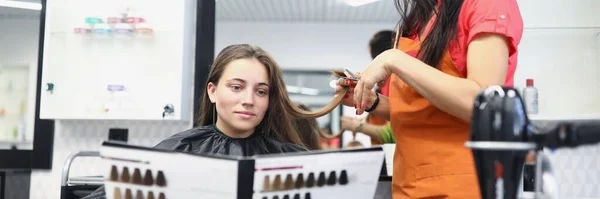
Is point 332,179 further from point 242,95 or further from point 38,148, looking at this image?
point 38,148

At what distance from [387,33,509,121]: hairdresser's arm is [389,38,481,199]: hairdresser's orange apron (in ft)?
0.40

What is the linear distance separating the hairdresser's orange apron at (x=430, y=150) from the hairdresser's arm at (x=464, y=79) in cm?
12

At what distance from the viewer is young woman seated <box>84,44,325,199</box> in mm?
1480

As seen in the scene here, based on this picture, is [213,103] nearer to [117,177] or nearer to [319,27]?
[117,177]

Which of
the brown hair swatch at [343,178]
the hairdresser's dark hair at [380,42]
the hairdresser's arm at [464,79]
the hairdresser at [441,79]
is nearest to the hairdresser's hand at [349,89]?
the hairdresser at [441,79]

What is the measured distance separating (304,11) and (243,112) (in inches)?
102

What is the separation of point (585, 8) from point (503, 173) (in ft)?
6.71

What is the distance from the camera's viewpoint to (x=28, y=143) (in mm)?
2672

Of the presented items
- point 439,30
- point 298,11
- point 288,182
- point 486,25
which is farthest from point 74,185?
point 298,11

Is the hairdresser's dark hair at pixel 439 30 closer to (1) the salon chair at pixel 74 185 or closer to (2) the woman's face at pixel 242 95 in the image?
(2) the woman's face at pixel 242 95

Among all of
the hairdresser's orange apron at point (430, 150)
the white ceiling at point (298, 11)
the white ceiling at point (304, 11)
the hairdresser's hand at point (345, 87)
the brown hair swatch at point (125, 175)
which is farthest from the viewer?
the white ceiling at point (304, 11)

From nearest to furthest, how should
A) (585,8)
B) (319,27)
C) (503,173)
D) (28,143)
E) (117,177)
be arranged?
1. (503,173)
2. (117,177)
3. (585,8)
4. (28,143)
5. (319,27)

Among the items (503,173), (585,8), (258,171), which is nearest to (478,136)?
(503,173)

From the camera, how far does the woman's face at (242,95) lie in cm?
147
